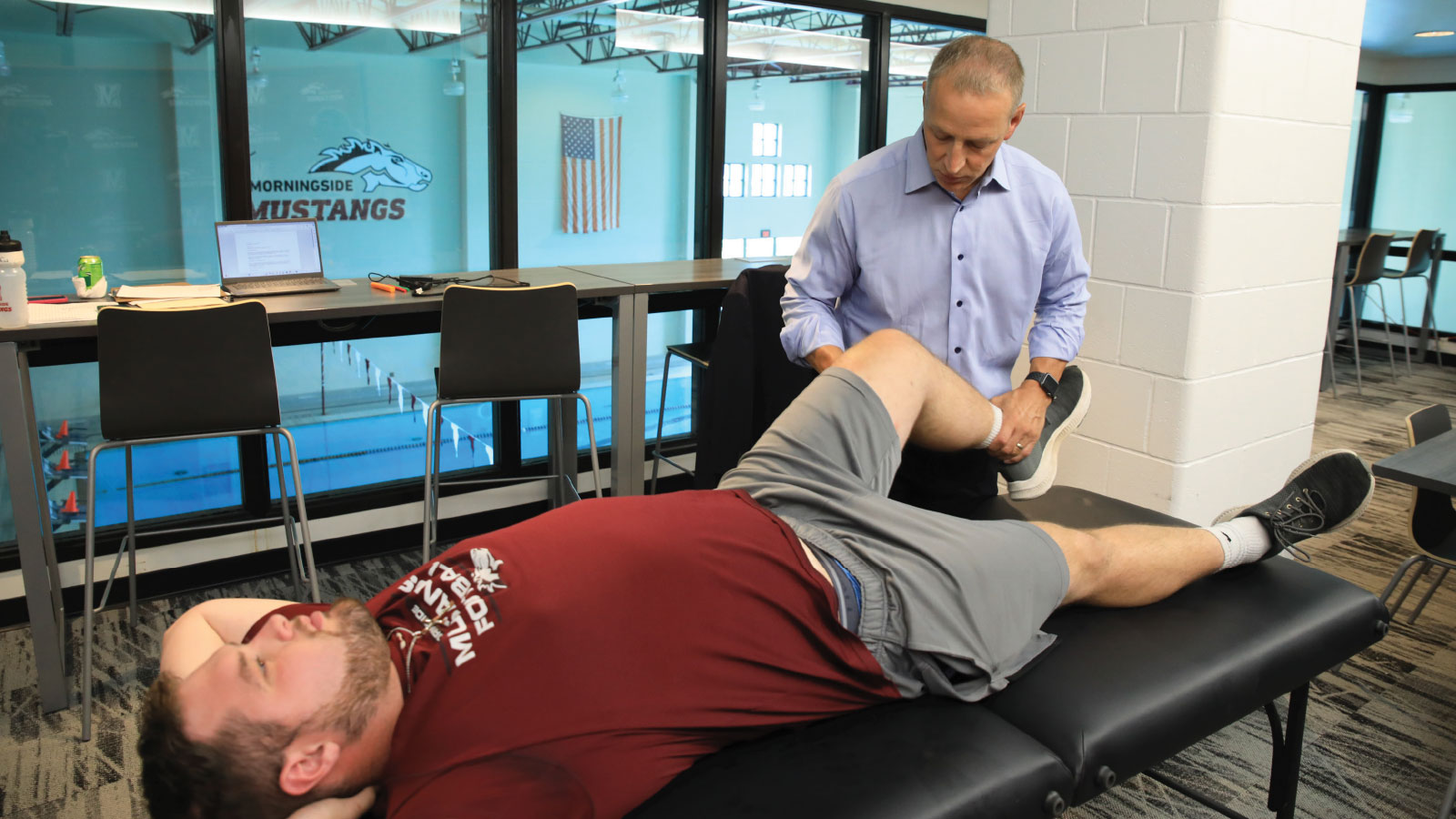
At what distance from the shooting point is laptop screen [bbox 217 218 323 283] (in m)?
2.97

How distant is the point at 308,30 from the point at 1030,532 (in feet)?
9.65

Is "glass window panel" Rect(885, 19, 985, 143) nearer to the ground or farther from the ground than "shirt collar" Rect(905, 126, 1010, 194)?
farther from the ground

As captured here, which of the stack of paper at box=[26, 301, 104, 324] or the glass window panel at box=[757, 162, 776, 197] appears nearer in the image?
the stack of paper at box=[26, 301, 104, 324]

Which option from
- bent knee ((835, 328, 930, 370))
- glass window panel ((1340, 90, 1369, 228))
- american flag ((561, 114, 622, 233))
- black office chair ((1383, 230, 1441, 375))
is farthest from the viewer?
glass window panel ((1340, 90, 1369, 228))

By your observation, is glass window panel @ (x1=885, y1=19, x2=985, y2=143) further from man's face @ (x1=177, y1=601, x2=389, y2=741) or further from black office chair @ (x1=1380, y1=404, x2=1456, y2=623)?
man's face @ (x1=177, y1=601, x2=389, y2=741)

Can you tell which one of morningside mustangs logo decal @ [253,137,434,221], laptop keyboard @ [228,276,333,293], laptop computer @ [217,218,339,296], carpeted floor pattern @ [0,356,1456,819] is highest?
morningside mustangs logo decal @ [253,137,434,221]

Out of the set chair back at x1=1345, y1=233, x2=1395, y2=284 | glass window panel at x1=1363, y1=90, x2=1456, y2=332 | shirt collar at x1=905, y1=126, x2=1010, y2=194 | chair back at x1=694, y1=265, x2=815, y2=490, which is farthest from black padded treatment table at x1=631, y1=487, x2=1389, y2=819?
glass window panel at x1=1363, y1=90, x2=1456, y2=332

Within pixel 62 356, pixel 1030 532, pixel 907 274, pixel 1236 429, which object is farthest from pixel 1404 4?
pixel 62 356

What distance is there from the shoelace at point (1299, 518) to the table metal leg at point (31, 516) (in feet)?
9.17

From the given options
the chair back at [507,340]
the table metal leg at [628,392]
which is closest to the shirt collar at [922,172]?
the chair back at [507,340]

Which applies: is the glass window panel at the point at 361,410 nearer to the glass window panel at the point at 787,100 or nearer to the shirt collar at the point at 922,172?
the glass window panel at the point at 787,100

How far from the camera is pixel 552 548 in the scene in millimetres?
1430

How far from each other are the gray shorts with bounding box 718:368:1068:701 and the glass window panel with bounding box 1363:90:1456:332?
7.65m

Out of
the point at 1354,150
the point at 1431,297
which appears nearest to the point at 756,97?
the point at 1431,297
